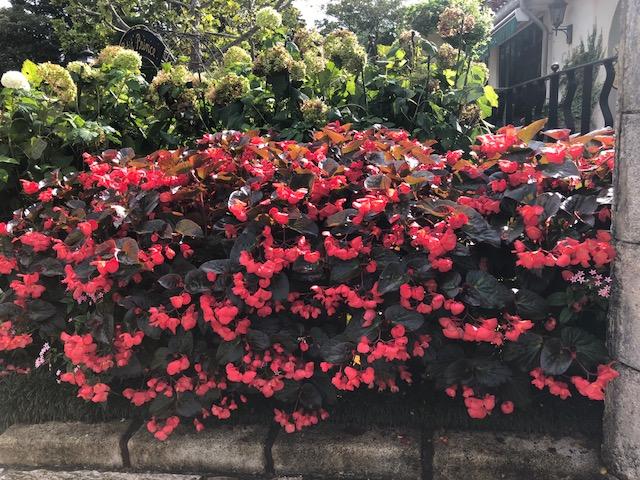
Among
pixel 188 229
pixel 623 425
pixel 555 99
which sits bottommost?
pixel 623 425

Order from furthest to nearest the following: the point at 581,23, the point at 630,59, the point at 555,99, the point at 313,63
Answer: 1. the point at 581,23
2. the point at 555,99
3. the point at 313,63
4. the point at 630,59

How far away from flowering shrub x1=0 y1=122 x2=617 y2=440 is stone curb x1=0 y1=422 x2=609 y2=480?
0.36ft

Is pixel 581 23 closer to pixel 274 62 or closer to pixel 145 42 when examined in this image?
pixel 145 42

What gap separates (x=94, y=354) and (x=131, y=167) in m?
0.76

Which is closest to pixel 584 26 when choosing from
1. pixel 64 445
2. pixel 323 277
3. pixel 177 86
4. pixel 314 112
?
pixel 314 112

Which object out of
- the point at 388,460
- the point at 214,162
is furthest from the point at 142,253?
the point at 388,460

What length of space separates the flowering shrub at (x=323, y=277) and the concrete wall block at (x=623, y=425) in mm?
71

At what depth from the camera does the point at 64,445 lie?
7.20ft

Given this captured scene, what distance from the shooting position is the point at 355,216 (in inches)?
74.9

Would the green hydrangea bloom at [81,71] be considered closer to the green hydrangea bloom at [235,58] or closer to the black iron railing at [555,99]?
the green hydrangea bloom at [235,58]

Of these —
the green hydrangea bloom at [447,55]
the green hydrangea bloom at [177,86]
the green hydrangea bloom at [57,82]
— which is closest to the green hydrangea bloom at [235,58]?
the green hydrangea bloom at [177,86]

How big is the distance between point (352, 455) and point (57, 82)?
2331 millimetres

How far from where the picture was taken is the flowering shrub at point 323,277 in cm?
181

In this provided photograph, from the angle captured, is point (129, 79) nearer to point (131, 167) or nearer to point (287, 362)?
point (131, 167)
